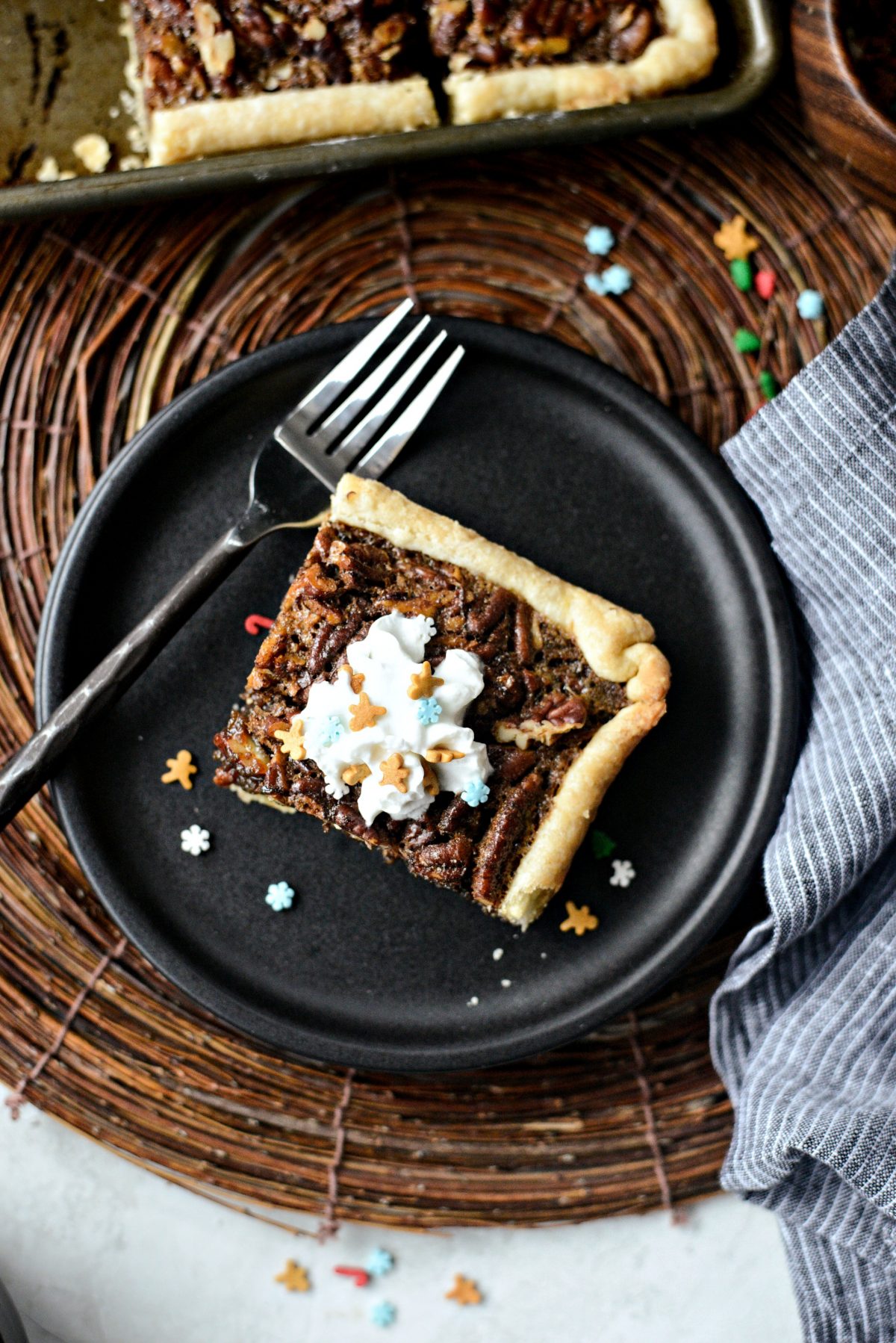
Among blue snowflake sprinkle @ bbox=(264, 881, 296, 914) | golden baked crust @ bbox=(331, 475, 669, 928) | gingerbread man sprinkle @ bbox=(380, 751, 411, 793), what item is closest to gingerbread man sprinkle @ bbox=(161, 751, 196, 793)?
blue snowflake sprinkle @ bbox=(264, 881, 296, 914)

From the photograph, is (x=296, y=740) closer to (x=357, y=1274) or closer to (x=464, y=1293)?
(x=357, y=1274)

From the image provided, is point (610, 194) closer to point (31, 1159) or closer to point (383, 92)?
point (383, 92)

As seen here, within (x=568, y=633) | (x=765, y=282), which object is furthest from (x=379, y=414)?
(x=765, y=282)

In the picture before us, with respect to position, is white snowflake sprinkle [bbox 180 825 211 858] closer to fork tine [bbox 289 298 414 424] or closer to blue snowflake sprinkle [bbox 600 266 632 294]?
fork tine [bbox 289 298 414 424]

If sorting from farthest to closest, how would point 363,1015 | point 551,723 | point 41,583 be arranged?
point 41,583 < point 363,1015 < point 551,723

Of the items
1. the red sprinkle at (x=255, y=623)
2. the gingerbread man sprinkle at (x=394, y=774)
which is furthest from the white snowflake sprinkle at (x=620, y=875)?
the red sprinkle at (x=255, y=623)

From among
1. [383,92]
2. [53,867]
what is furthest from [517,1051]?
[383,92]
